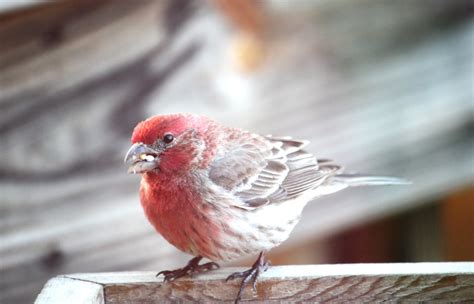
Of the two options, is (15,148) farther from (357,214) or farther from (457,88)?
(457,88)

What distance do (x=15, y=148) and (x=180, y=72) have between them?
0.79 m

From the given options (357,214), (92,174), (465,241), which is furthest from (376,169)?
(92,174)

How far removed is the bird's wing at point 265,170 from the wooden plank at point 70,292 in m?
0.67

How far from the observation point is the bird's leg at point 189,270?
270 cm

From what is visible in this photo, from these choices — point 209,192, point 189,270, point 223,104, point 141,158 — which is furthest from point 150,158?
point 223,104

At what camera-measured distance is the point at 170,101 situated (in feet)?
12.6

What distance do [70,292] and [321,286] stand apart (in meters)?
0.69

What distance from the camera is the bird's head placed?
2812 mm

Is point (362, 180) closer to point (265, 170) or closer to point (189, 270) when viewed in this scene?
point (265, 170)

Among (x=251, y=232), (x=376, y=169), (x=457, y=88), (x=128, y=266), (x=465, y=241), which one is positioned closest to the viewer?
(x=251, y=232)

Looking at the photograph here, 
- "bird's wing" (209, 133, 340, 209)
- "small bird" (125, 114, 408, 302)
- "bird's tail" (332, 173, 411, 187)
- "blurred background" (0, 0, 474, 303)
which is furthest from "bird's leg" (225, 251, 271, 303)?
"blurred background" (0, 0, 474, 303)

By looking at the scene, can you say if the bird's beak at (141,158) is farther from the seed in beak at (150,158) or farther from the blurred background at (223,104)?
the blurred background at (223,104)

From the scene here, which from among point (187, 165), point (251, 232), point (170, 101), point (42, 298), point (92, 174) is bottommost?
point (42, 298)

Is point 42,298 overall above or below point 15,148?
below
